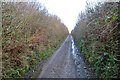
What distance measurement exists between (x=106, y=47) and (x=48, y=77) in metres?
2.59

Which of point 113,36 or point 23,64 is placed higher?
point 113,36

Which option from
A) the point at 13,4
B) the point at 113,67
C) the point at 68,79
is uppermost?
the point at 13,4

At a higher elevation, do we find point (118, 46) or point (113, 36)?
point (113, 36)

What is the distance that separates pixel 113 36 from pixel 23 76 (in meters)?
3.78

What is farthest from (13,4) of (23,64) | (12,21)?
(23,64)

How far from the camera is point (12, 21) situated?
210 centimetres

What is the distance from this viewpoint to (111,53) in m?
2.36

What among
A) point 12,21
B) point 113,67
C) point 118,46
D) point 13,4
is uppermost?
point 13,4

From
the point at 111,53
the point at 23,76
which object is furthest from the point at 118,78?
the point at 23,76

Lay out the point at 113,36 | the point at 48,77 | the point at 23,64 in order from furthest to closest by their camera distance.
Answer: the point at 23,64 < the point at 48,77 < the point at 113,36

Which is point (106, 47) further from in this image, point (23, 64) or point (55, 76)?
point (23, 64)

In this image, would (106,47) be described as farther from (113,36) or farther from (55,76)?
(55,76)

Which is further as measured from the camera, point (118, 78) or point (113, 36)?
point (113, 36)

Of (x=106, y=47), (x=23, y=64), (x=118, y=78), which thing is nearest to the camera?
(x=118, y=78)
